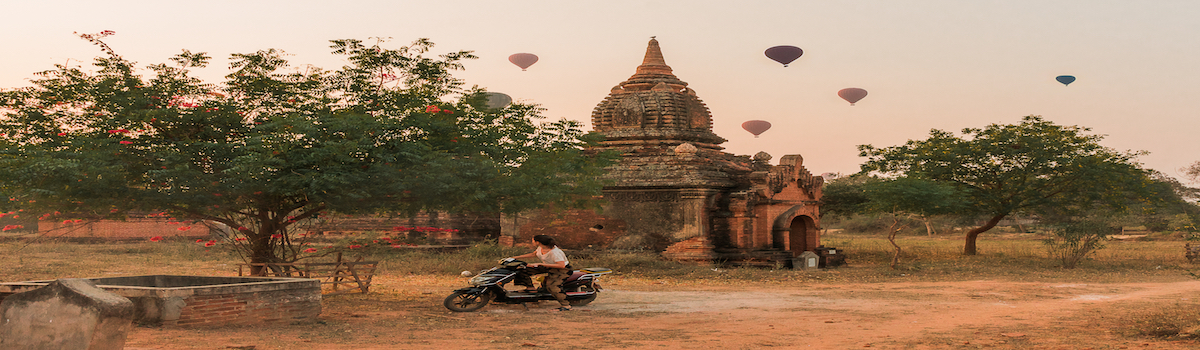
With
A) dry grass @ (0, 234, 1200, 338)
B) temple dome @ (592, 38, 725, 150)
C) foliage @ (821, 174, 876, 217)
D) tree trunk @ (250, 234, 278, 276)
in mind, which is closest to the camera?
tree trunk @ (250, 234, 278, 276)

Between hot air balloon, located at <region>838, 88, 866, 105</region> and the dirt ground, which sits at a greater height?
hot air balloon, located at <region>838, 88, 866, 105</region>

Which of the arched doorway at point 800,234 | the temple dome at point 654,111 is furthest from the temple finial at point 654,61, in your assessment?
the arched doorway at point 800,234

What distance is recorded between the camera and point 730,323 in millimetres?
10570

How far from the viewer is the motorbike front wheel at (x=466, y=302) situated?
38.4ft

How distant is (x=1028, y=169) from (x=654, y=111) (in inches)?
425

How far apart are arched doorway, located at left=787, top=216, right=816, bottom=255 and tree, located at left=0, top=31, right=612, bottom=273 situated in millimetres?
10819

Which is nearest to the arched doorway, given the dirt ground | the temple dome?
the temple dome

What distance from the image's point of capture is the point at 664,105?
24.2m

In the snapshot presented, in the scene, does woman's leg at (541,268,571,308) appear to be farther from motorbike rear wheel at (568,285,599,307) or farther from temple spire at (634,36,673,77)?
temple spire at (634,36,673,77)

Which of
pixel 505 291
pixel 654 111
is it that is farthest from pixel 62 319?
pixel 654 111

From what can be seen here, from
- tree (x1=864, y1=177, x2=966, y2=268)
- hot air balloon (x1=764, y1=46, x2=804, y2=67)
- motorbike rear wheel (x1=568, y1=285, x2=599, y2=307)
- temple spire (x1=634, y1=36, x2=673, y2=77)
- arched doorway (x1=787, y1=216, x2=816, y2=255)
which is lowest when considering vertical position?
motorbike rear wheel (x1=568, y1=285, x2=599, y2=307)

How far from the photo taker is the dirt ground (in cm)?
886

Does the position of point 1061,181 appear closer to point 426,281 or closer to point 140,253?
point 426,281

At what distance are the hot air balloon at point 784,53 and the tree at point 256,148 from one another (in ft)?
57.9
